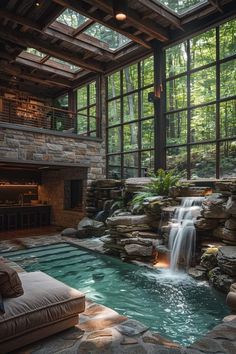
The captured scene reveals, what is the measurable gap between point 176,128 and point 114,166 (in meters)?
2.78

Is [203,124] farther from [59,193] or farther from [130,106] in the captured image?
[59,193]

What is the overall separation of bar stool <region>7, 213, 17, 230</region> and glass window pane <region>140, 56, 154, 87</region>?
639cm

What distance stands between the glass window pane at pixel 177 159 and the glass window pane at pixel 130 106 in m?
1.94

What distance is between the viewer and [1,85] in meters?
11.2

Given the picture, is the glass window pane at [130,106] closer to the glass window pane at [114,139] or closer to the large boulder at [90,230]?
the glass window pane at [114,139]

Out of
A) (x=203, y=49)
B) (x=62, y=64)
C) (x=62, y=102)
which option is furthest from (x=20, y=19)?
(x=62, y=102)

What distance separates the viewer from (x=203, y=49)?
24.6 feet

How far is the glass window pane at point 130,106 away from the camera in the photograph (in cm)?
925

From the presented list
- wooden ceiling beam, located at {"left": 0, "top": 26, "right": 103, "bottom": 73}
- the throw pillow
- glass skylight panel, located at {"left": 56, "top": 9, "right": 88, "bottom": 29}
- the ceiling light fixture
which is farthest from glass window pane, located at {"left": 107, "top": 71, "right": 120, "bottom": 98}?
the throw pillow

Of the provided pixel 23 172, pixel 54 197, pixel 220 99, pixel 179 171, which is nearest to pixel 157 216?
pixel 179 171

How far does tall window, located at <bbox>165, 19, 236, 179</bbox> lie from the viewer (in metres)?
7.02

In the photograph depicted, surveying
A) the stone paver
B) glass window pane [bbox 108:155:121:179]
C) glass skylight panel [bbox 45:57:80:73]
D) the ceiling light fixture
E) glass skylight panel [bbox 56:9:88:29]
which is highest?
glass skylight panel [bbox 56:9:88:29]

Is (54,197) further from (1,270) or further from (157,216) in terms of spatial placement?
(1,270)

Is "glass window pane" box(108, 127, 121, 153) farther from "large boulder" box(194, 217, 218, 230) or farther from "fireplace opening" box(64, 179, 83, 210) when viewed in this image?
"large boulder" box(194, 217, 218, 230)
